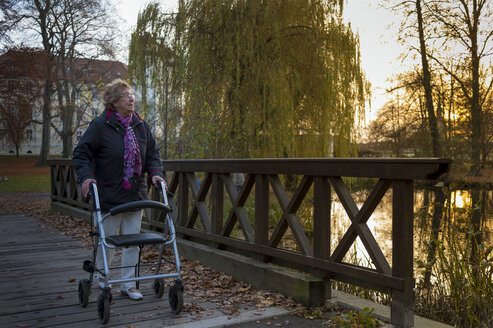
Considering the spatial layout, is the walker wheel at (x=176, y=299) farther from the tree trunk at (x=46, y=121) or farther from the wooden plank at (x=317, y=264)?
the tree trunk at (x=46, y=121)

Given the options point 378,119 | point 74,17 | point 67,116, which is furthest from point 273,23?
point 67,116

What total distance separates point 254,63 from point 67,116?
23.0 m

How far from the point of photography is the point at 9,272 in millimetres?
6117

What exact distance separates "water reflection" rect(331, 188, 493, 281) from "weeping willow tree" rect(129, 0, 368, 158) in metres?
2.15

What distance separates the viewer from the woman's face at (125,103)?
461 centimetres

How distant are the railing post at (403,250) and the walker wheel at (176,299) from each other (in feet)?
5.44

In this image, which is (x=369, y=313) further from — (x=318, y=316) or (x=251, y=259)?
(x=251, y=259)

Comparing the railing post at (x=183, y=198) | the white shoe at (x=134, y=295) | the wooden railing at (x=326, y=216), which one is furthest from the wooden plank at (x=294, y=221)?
the railing post at (x=183, y=198)

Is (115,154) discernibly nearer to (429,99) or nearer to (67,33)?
(429,99)

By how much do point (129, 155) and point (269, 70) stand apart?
28.9 feet

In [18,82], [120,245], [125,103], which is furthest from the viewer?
[18,82]

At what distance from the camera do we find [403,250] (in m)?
3.79

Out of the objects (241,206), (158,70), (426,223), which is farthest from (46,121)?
(241,206)

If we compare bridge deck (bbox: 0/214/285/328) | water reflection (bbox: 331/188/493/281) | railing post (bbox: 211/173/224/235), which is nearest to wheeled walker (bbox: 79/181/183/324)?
bridge deck (bbox: 0/214/285/328)
